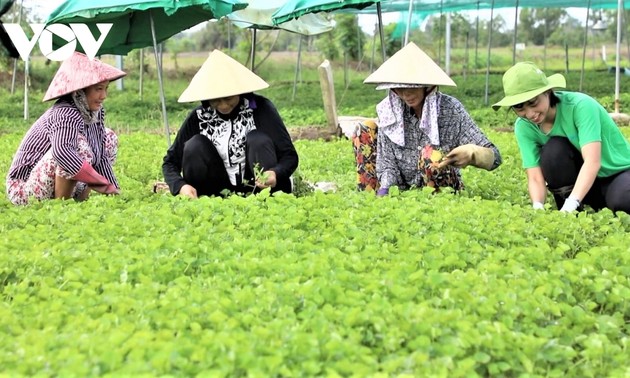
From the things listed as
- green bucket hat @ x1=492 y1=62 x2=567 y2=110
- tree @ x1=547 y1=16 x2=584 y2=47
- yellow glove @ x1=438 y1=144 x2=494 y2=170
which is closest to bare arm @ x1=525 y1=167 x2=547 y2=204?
yellow glove @ x1=438 y1=144 x2=494 y2=170

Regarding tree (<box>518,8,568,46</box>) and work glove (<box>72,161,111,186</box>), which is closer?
work glove (<box>72,161,111,186</box>)

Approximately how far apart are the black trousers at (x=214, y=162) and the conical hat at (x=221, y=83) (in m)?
0.30

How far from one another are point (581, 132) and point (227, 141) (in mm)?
2321

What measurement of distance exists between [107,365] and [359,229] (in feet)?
6.48

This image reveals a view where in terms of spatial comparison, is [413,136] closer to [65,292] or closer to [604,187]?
[604,187]

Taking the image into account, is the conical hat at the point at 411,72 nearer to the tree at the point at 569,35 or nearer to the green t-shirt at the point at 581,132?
the green t-shirt at the point at 581,132

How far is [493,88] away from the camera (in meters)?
19.0

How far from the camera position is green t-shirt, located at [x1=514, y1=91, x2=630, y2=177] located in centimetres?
518

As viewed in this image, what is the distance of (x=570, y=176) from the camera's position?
537cm

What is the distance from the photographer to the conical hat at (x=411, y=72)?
5617 mm

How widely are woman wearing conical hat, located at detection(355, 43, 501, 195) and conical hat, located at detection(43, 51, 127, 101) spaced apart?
1812mm

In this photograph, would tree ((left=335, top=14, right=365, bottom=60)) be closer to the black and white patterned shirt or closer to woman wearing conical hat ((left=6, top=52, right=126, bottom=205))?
the black and white patterned shirt

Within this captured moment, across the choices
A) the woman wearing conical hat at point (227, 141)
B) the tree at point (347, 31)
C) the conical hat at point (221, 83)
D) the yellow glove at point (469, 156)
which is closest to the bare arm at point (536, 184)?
the yellow glove at point (469, 156)

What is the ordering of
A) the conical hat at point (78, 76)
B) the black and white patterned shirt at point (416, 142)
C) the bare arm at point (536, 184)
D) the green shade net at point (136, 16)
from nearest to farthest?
1. the bare arm at point (536, 184)
2. the conical hat at point (78, 76)
3. the black and white patterned shirt at point (416, 142)
4. the green shade net at point (136, 16)
